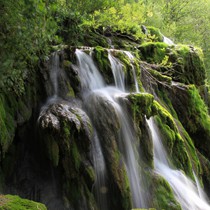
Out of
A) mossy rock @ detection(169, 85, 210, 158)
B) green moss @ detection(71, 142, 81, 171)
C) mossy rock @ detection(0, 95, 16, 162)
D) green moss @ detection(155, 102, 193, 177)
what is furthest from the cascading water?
mossy rock @ detection(169, 85, 210, 158)

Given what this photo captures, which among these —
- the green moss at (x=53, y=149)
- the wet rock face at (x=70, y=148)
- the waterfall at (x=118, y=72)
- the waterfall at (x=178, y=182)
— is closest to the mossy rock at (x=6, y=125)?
the wet rock face at (x=70, y=148)

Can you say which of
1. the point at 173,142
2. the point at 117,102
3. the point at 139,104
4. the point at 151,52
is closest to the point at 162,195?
the point at 139,104

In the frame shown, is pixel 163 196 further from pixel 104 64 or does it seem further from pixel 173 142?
pixel 104 64

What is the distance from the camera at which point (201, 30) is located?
33062mm

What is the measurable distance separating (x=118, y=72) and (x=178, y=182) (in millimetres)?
3797

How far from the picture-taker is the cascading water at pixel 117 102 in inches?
291

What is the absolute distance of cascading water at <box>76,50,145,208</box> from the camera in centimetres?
739

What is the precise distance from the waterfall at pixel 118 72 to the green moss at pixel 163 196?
3168 mm

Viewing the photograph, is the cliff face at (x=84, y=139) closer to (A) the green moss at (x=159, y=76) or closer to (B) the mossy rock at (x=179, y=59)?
(A) the green moss at (x=159, y=76)

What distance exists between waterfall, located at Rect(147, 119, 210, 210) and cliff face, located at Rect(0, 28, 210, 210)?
0.72ft

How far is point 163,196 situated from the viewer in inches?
300

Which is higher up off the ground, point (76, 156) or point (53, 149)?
point (53, 149)

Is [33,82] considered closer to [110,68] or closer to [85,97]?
[85,97]

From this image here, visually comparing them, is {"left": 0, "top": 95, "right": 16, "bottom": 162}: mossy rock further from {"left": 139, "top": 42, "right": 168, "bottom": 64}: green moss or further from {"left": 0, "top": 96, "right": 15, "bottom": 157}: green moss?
{"left": 139, "top": 42, "right": 168, "bottom": 64}: green moss
